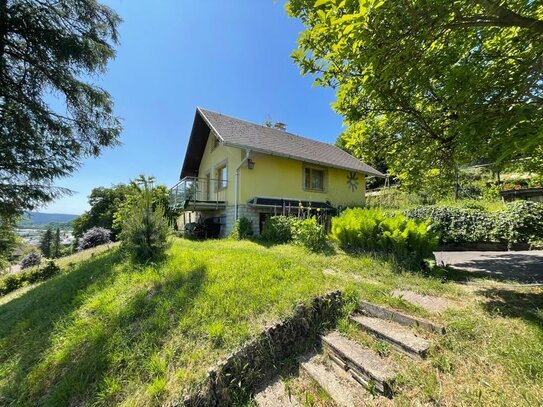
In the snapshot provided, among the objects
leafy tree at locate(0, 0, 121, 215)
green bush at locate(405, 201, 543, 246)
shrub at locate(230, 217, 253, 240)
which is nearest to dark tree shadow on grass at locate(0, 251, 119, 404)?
leafy tree at locate(0, 0, 121, 215)

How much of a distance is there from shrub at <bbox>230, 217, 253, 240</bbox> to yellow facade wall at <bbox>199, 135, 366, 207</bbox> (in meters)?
1.03

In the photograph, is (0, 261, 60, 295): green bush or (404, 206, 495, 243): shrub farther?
(0, 261, 60, 295): green bush

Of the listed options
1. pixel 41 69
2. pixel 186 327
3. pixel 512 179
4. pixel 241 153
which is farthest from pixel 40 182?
pixel 512 179

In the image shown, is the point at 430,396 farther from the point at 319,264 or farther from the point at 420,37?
the point at 420,37

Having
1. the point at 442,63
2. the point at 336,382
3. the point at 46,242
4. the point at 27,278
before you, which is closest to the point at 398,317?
the point at 336,382

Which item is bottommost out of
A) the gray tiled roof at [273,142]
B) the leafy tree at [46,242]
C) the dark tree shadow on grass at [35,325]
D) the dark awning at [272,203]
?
the leafy tree at [46,242]

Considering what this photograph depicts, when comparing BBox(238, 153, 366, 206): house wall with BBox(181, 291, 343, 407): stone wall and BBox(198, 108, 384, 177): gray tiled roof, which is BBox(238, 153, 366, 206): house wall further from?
BBox(181, 291, 343, 407): stone wall

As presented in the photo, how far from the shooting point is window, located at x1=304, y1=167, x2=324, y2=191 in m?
13.9

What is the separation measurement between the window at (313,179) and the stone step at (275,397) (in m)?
11.4

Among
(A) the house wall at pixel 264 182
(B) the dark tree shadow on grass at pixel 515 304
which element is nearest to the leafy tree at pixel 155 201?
(A) the house wall at pixel 264 182

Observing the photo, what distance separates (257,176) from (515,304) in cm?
982

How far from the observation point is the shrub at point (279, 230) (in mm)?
9156

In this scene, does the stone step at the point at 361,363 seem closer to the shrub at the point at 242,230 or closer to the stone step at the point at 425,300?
the stone step at the point at 425,300

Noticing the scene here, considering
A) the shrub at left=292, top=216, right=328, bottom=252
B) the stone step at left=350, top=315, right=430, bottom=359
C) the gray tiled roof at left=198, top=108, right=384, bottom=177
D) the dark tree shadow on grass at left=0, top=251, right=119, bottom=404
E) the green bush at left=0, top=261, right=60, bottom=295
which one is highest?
the gray tiled roof at left=198, top=108, right=384, bottom=177
